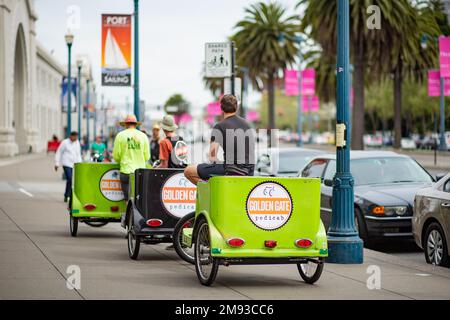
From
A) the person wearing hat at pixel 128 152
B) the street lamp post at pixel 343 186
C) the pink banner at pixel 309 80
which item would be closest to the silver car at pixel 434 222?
the street lamp post at pixel 343 186

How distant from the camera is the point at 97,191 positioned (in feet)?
50.4

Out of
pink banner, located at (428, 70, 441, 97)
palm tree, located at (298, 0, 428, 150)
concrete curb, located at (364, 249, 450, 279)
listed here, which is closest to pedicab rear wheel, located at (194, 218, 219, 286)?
concrete curb, located at (364, 249, 450, 279)

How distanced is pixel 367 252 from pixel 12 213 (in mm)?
9162

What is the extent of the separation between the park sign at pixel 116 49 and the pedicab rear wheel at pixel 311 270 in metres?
16.8

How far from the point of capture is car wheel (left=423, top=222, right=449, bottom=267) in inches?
487

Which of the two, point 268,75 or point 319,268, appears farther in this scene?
point 268,75

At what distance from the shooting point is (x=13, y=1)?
69.6 metres

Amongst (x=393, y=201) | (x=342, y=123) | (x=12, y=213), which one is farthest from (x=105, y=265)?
(x=12, y=213)

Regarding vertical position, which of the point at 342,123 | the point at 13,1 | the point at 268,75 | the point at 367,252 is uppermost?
the point at 13,1

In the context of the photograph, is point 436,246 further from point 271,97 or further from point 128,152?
point 271,97

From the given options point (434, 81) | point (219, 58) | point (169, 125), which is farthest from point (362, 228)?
point (434, 81)

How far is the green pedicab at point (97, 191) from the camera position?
50.3 ft

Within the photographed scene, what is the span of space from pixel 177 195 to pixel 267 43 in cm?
5421

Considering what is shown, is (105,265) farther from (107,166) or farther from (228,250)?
(107,166)
